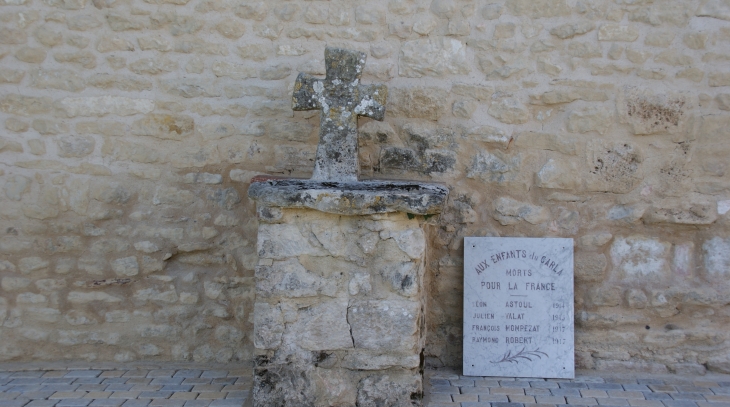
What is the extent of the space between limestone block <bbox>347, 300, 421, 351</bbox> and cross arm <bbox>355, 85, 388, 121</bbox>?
102 cm

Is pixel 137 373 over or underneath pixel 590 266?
underneath

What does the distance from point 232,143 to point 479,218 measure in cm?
157

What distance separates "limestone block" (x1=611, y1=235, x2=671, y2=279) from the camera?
12.6ft

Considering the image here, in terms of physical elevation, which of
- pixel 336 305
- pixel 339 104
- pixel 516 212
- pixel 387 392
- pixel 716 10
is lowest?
pixel 387 392

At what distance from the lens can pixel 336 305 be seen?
127 inches

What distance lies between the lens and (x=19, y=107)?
3.96 metres

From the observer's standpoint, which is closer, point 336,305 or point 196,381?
point 336,305

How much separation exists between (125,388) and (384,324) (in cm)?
151

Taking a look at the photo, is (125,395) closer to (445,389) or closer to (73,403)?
(73,403)

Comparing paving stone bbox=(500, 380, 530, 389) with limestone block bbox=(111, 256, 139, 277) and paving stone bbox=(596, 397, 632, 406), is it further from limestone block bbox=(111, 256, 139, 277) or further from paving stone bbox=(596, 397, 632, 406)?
limestone block bbox=(111, 256, 139, 277)

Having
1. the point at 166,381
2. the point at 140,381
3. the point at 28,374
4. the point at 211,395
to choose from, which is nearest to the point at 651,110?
the point at 211,395

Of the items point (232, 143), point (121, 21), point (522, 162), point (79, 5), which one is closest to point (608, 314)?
point (522, 162)

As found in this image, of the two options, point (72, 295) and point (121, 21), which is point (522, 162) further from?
point (72, 295)

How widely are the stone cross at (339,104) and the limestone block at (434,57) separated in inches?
19.5
